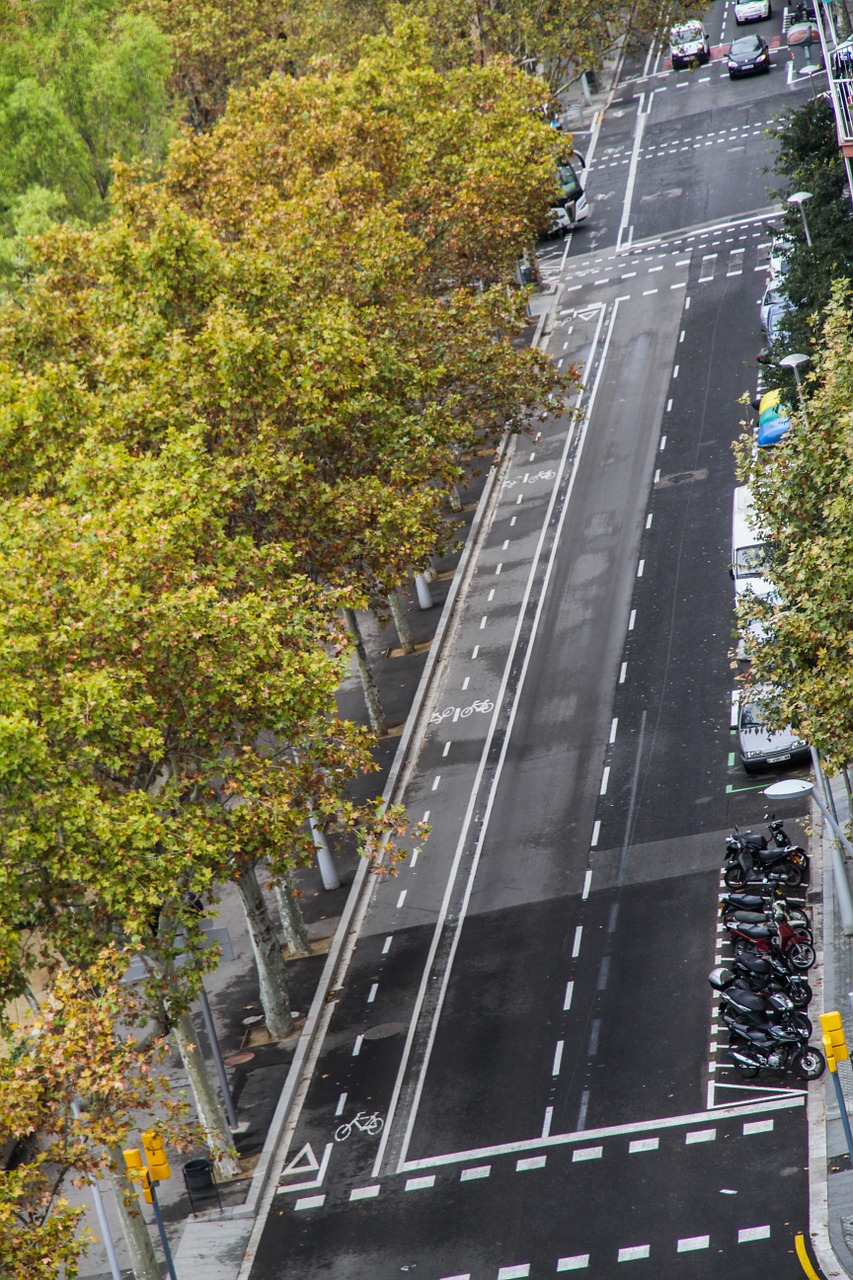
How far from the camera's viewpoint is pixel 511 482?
5550 cm

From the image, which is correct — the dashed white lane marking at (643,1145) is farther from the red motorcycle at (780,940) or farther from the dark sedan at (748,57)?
the dark sedan at (748,57)

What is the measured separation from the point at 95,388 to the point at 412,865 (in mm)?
12811

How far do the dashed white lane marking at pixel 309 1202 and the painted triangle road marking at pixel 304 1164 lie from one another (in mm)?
717

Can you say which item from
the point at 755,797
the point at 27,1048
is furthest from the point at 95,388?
the point at 27,1048

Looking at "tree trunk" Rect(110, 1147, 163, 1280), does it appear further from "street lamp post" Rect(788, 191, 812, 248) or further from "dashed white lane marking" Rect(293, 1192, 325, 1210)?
"street lamp post" Rect(788, 191, 812, 248)

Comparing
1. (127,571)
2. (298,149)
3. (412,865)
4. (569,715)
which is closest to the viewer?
(127,571)

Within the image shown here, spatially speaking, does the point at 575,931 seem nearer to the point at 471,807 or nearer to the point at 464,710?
the point at 471,807

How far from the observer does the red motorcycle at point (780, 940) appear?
29.2 meters

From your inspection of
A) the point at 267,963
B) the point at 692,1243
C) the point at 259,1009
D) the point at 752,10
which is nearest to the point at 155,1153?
the point at 692,1243

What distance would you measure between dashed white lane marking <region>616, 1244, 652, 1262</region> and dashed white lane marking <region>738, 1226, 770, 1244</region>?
135 centimetres

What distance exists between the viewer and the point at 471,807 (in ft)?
128

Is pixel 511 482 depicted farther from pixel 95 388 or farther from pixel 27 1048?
pixel 27 1048

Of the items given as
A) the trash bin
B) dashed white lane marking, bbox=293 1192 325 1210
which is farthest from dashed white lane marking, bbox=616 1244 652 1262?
the trash bin

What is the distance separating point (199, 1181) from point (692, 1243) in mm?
9198
